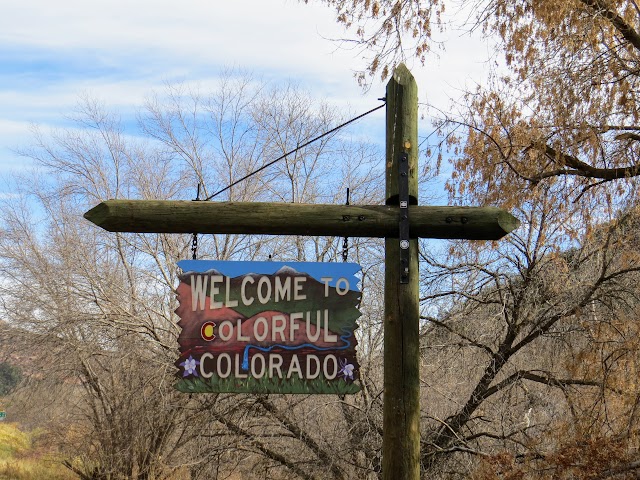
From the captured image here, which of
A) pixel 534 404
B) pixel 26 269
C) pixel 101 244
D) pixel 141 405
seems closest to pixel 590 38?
pixel 534 404

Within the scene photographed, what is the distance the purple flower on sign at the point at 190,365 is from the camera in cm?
450

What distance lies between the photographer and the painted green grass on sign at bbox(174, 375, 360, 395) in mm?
4453

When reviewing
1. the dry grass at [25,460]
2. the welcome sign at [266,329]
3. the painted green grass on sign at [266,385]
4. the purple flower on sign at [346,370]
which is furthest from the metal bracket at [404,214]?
the dry grass at [25,460]

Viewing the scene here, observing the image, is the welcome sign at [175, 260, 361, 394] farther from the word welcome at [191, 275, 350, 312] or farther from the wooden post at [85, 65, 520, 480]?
the wooden post at [85, 65, 520, 480]

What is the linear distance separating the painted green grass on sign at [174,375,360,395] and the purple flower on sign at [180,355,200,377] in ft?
0.12

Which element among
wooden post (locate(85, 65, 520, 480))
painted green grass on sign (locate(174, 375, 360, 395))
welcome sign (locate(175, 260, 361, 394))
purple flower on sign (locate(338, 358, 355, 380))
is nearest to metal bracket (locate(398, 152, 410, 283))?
wooden post (locate(85, 65, 520, 480))

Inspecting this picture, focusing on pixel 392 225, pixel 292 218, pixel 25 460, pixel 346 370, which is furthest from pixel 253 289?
pixel 25 460

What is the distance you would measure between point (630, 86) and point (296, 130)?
9567 millimetres

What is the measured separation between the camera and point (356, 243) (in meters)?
12.9

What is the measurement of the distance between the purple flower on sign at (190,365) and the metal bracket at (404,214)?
1342 millimetres

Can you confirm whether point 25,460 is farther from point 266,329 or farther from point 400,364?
point 400,364

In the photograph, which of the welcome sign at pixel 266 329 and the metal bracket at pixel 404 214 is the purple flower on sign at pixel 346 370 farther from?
the metal bracket at pixel 404 214

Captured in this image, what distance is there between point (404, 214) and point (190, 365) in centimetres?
159

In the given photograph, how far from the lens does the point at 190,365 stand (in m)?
4.52
